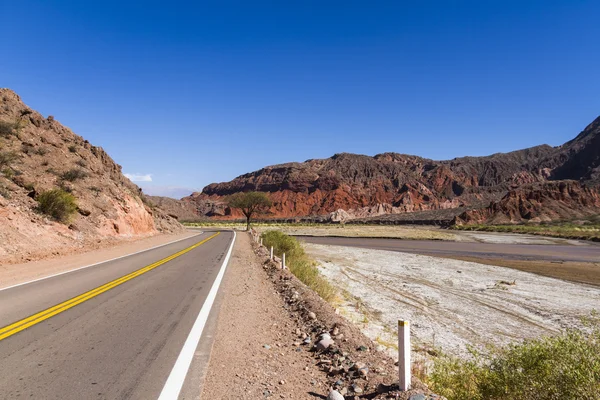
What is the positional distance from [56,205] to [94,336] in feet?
57.3

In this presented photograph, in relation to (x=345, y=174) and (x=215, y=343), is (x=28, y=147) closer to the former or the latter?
(x=215, y=343)

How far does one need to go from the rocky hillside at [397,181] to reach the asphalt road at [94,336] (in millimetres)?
113382

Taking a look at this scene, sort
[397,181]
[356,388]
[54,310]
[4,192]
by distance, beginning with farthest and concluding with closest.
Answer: [397,181], [4,192], [54,310], [356,388]

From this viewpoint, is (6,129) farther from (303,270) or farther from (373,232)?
(373,232)

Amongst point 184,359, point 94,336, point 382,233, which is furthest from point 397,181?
point 184,359

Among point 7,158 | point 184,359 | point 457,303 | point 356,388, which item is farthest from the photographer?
point 7,158

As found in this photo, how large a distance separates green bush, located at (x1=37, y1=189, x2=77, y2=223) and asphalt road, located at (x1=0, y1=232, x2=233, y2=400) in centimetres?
1091

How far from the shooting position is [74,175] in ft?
87.0

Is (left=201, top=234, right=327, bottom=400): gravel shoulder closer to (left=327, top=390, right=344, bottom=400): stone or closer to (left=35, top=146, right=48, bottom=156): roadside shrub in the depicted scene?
(left=327, top=390, right=344, bottom=400): stone

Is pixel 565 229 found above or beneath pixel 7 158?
beneath

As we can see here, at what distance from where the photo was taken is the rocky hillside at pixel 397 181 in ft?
455

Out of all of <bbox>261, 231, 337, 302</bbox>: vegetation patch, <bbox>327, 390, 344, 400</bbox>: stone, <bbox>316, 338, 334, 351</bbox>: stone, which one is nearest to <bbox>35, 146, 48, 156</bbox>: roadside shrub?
<bbox>261, 231, 337, 302</bbox>: vegetation patch

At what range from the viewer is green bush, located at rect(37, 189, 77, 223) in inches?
776

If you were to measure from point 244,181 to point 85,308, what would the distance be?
175206mm
